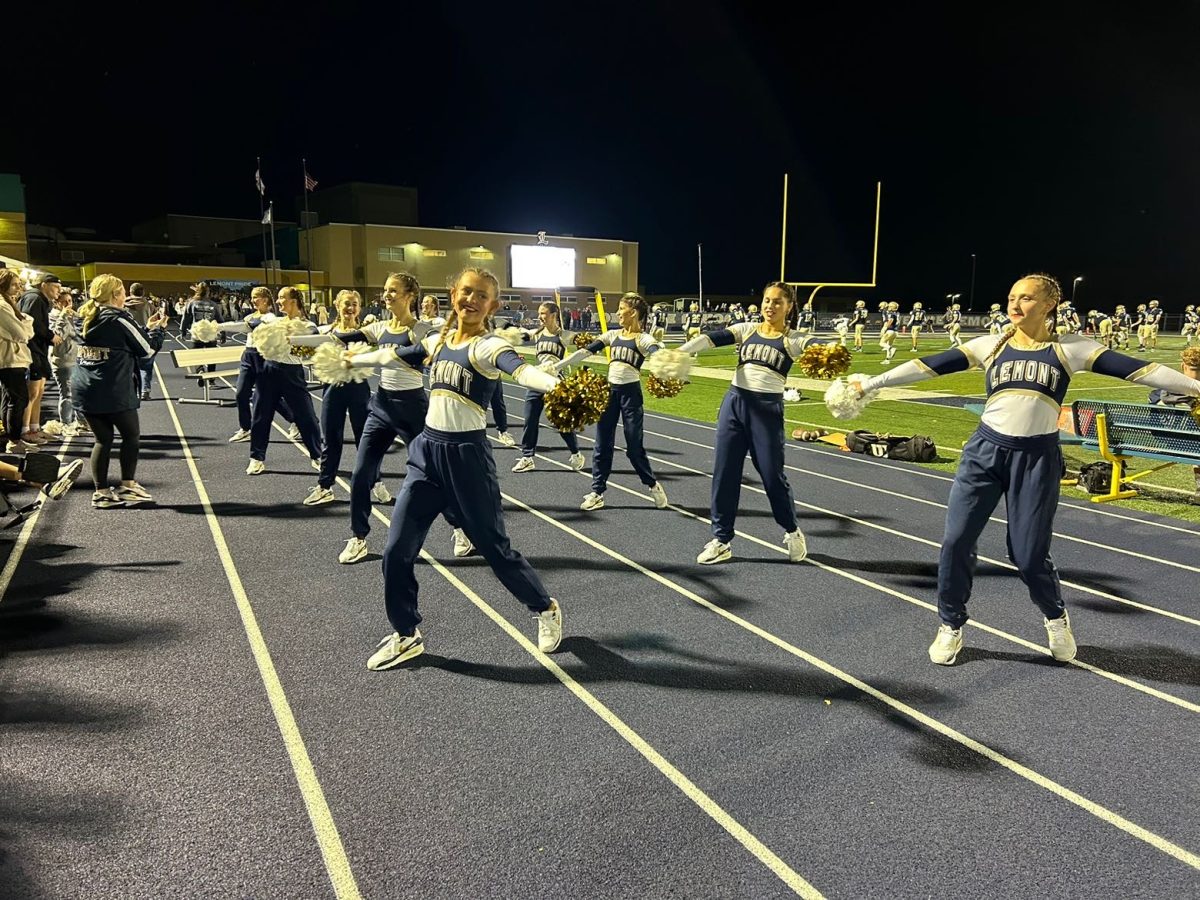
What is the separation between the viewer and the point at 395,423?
6.47m

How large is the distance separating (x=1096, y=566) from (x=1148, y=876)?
165 inches

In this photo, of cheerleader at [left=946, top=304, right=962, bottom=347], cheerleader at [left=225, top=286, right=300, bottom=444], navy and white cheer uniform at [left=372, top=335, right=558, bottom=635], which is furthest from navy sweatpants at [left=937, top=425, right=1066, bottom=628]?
cheerleader at [left=946, top=304, right=962, bottom=347]

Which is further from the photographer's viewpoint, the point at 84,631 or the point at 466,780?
the point at 84,631

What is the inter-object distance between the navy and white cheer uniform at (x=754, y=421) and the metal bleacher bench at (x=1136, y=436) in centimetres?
485

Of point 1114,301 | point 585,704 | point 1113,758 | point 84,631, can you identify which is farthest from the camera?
point 1114,301

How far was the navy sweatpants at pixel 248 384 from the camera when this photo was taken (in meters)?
10.3

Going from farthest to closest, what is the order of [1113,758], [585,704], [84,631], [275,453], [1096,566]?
[275,453] < [1096,566] < [84,631] < [585,704] < [1113,758]

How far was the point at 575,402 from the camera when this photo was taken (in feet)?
13.7

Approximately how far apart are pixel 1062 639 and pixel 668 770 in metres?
2.70

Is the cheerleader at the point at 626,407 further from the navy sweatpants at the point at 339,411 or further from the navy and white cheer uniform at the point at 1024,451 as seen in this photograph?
the navy and white cheer uniform at the point at 1024,451

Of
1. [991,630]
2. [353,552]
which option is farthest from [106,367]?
[991,630]

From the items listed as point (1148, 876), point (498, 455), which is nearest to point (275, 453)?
point (498, 455)

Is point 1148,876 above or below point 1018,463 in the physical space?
below

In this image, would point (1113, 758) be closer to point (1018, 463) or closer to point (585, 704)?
point (1018, 463)
